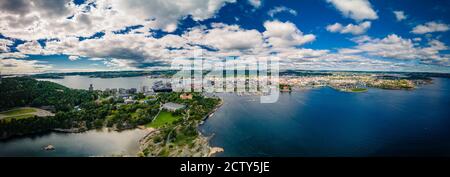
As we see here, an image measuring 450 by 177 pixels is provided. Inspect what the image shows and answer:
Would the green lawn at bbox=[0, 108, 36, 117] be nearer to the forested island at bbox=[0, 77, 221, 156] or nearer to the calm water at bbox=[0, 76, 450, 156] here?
the forested island at bbox=[0, 77, 221, 156]

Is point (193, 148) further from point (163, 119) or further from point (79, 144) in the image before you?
point (163, 119)

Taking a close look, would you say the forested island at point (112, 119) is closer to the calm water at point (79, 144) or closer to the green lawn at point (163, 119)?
the green lawn at point (163, 119)

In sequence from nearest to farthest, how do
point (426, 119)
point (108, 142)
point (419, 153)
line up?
1. point (419, 153)
2. point (108, 142)
3. point (426, 119)

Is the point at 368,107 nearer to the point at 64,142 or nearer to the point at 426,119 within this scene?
the point at 426,119

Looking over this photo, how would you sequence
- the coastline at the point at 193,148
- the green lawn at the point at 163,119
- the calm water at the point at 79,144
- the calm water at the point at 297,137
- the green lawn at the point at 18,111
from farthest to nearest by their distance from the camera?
the green lawn at the point at 18,111 < the green lawn at the point at 163,119 < the calm water at the point at 297,137 < the calm water at the point at 79,144 < the coastline at the point at 193,148

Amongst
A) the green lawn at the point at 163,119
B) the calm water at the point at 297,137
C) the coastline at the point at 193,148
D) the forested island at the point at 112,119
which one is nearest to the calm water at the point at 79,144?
the calm water at the point at 297,137

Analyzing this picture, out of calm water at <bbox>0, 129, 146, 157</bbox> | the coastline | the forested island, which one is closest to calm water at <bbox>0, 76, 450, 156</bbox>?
calm water at <bbox>0, 129, 146, 157</bbox>

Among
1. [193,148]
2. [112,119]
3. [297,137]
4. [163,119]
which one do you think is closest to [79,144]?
[112,119]
